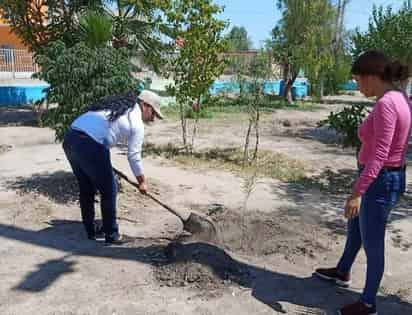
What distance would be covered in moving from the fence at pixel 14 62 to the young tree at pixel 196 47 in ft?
46.2

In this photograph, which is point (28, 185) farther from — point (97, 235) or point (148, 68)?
point (148, 68)

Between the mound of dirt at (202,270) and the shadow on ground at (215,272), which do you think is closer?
the shadow on ground at (215,272)

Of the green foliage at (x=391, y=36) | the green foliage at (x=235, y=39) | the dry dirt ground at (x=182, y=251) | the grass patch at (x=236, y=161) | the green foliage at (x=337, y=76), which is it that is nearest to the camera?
the dry dirt ground at (x=182, y=251)

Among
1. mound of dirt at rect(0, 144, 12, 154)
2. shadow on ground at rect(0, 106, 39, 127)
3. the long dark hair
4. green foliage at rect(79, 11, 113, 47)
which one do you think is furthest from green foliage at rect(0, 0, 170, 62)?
the long dark hair

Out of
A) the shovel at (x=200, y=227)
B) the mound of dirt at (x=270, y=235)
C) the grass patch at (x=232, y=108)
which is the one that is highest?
the grass patch at (x=232, y=108)

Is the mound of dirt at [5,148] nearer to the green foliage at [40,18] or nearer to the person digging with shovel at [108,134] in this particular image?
the green foliage at [40,18]

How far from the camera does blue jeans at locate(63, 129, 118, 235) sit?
3.93 m

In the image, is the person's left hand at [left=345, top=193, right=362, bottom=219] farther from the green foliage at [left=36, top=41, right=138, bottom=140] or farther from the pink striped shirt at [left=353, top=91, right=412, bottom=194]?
the green foliage at [left=36, top=41, right=138, bottom=140]

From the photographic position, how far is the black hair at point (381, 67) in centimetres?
277

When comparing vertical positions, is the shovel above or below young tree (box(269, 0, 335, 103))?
below

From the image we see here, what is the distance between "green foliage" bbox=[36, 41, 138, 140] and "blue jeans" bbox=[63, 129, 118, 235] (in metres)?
1.56

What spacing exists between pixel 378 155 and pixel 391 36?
67.4 feet

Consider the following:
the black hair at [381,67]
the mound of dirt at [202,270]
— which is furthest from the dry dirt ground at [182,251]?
the black hair at [381,67]

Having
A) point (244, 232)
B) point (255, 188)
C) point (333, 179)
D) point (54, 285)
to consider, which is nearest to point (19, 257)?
point (54, 285)
